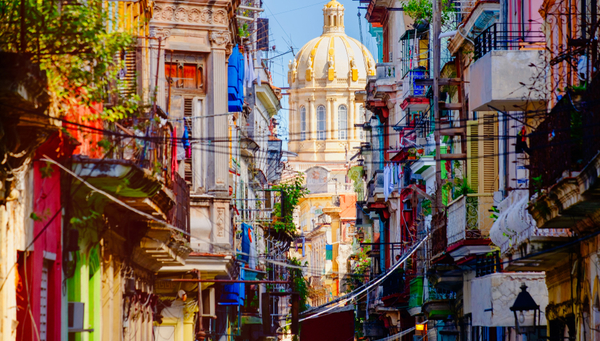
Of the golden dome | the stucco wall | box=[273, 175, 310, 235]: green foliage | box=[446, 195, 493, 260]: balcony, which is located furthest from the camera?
the golden dome

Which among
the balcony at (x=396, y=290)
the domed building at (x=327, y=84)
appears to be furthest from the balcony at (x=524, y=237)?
the domed building at (x=327, y=84)

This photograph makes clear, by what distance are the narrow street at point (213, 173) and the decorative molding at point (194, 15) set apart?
0.14ft

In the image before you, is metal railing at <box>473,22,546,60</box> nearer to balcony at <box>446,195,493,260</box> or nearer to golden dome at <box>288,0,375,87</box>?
balcony at <box>446,195,493,260</box>

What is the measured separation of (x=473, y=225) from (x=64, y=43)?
→ 14.2 m

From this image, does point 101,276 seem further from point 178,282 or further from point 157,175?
point 178,282

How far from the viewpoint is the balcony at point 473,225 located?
80.4 ft

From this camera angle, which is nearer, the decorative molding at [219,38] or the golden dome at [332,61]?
the decorative molding at [219,38]

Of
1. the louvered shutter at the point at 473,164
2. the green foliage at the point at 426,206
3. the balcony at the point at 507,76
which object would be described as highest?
the balcony at the point at 507,76

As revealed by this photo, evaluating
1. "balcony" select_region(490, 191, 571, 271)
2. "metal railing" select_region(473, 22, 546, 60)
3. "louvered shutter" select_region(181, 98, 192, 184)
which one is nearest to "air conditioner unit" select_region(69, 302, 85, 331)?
"balcony" select_region(490, 191, 571, 271)

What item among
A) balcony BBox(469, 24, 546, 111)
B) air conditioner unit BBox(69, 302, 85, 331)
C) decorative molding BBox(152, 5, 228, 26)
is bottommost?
air conditioner unit BBox(69, 302, 85, 331)

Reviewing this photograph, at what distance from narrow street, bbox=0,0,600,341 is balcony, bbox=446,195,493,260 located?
41 millimetres

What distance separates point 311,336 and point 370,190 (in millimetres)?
9490

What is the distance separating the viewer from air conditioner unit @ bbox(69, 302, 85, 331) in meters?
14.9

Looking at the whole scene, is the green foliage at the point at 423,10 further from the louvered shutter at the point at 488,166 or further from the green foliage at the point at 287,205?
the green foliage at the point at 287,205
